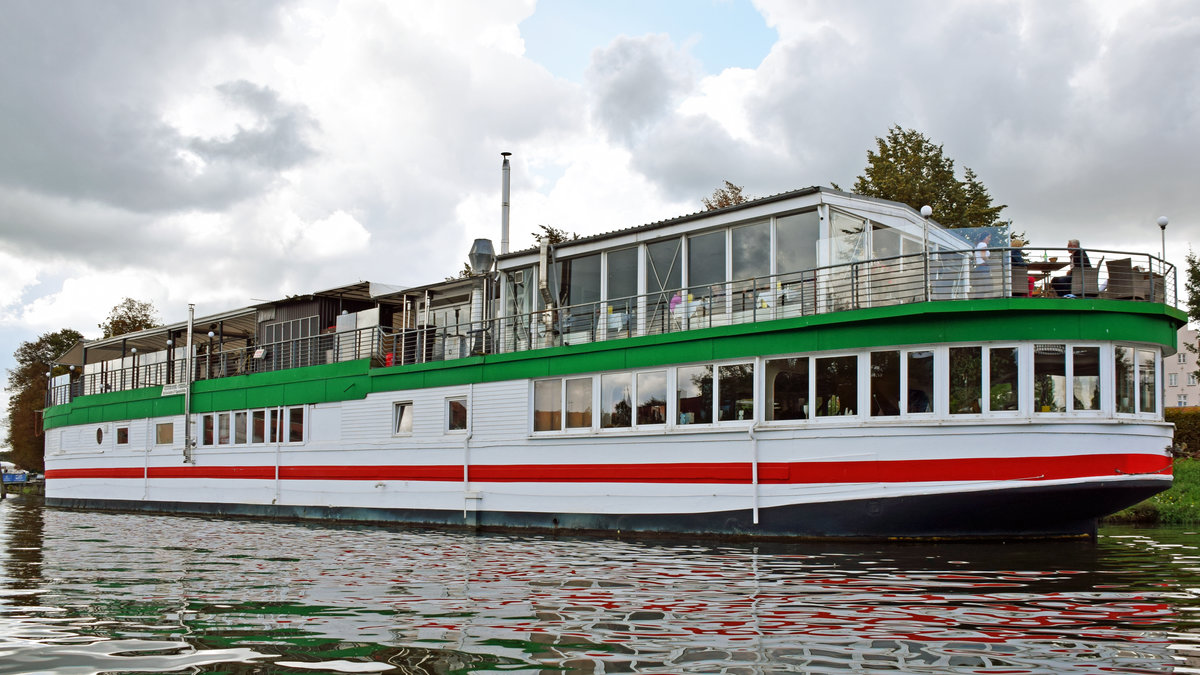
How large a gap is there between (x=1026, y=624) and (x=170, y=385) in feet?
87.5

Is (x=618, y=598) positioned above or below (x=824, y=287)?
below

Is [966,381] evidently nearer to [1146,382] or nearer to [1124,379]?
[1124,379]

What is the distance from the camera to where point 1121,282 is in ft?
51.4

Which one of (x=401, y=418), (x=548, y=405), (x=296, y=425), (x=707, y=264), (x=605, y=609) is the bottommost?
(x=605, y=609)

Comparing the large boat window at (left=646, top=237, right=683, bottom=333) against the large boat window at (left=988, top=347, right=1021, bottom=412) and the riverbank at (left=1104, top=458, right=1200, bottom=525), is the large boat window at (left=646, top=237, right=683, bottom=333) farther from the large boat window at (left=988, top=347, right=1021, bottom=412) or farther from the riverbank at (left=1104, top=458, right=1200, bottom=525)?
the riverbank at (left=1104, top=458, right=1200, bottom=525)

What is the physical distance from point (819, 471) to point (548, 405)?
5.80 m

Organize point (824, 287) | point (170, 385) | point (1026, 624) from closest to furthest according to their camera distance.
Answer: point (1026, 624), point (824, 287), point (170, 385)

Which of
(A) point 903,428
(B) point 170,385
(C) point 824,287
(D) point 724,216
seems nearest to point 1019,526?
(A) point 903,428

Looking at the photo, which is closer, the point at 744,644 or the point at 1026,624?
the point at 744,644

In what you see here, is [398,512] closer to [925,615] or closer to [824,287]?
[824,287]

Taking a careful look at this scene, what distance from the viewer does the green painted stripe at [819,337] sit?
1499 centimetres

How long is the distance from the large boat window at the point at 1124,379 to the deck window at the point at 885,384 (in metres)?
3.07

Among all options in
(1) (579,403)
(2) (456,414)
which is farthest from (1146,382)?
(2) (456,414)

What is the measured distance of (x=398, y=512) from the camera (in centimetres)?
2191
